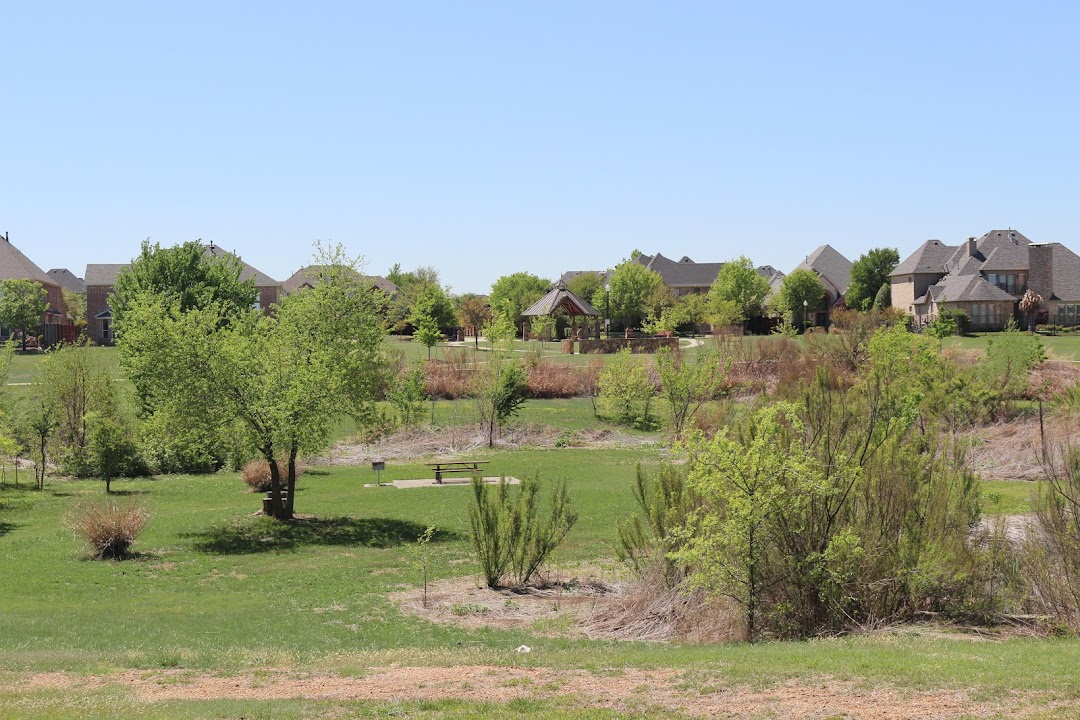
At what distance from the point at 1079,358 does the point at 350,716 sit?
65.0m

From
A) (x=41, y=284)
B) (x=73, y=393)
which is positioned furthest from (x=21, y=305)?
(x=73, y=393)

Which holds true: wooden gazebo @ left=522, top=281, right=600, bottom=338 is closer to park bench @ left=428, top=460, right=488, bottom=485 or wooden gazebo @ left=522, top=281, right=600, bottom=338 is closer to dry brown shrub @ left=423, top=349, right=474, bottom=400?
dry brown shrub @ left=423, top=349, right=474, bottom=400

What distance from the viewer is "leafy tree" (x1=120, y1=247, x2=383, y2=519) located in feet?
90.8

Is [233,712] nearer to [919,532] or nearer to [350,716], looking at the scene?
[350,716]

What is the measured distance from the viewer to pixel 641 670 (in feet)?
41.6

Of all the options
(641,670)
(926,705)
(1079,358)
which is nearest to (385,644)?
(641,670)

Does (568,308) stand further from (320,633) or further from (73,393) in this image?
(320,633)

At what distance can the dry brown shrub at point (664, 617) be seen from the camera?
16766 millimetres

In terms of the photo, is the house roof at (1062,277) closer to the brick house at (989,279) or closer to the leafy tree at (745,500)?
the brick house at (989,279)

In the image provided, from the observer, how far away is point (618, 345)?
79.7m

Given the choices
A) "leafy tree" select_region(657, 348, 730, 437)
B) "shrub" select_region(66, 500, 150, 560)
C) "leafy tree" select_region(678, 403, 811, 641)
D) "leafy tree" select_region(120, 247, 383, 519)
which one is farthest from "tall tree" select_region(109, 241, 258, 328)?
"leafy tree" select_region(678, 403, 811, 641)

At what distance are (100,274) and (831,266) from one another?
8144 centimetres

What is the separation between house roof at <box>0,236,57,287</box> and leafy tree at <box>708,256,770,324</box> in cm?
6783

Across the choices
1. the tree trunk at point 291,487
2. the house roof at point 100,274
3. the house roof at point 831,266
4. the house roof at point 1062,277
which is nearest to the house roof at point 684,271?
the house roof at point 831,266
